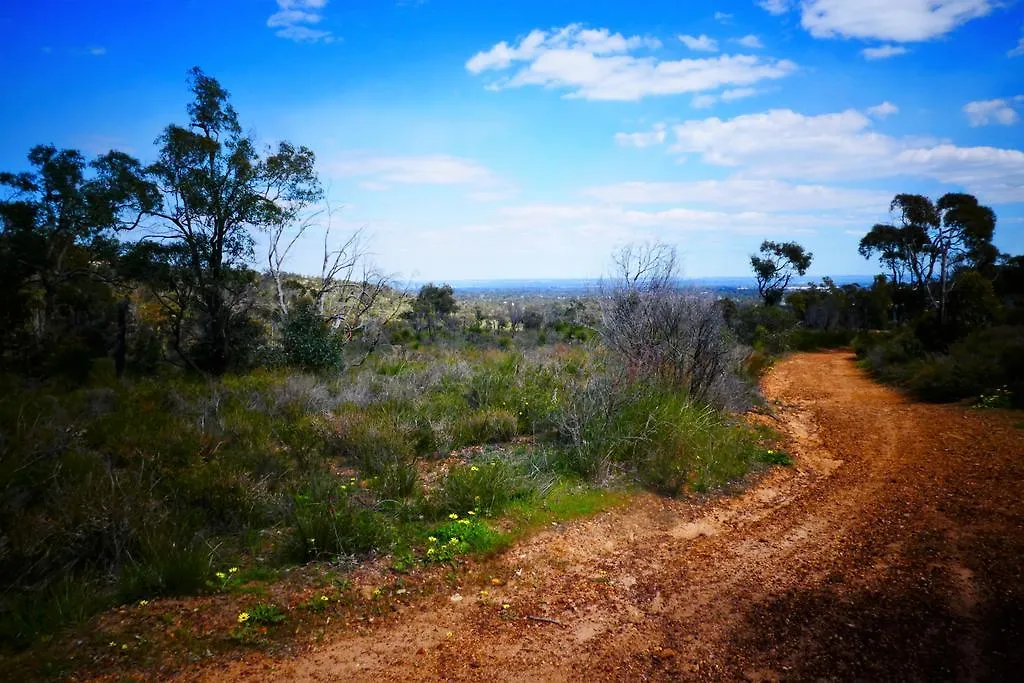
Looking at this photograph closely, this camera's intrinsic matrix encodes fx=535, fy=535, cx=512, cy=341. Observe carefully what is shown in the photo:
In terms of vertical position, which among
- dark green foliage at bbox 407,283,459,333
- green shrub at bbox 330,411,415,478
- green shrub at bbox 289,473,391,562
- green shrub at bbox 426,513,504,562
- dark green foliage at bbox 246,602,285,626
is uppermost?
dark green foliage at bbox 407,283,459,333

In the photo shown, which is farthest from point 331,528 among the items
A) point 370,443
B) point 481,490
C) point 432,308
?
point 432,308

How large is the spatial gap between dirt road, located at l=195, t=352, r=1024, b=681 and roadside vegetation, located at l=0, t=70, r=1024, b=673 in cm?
64

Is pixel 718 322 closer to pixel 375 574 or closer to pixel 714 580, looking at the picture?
pixel 714 580

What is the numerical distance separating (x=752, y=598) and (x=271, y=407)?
7.72 metres

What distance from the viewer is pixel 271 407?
9125 millimetres

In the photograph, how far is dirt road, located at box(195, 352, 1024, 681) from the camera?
3.78 m

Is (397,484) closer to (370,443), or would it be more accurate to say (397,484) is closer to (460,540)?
(370,443)

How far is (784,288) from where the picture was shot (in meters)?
38.3

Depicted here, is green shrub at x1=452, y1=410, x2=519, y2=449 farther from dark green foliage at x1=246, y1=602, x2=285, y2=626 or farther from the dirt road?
dark green foliage at x1=246, y1=602, x2=285, y2=626

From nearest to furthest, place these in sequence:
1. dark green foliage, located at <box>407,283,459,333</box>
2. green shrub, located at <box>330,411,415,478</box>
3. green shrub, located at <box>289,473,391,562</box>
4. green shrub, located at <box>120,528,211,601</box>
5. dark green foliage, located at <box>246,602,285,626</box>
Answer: dark green foliage, located at <box>246,602,285,626</box>
green shrub, located at <box>120,528,211,601</box>
green shrub, located at <box>289,473,391,562</box>
green shrub, located at <box>330,411,415,478</box>
dark green foliage, located at <box>407,283,459,333</box>

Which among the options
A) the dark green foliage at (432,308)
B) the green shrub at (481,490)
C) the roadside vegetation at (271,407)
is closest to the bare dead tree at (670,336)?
the roadside vegetation at (271,407)

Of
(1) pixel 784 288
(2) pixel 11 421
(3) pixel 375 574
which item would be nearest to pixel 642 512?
(3) pixel 375 574

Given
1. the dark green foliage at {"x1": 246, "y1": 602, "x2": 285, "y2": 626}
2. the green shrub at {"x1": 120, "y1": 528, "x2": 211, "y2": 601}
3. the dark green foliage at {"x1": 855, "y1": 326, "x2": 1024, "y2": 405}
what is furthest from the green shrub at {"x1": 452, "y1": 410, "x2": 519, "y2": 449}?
the dark green foliage at {"x1": 855, "y1": 326, "x2": 1024, "y2": 405}

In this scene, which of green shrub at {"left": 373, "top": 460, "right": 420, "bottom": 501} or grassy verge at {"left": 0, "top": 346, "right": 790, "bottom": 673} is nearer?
grassy verge at {"left": 0, "top": 346, "right": 790, "bottom": 673}
